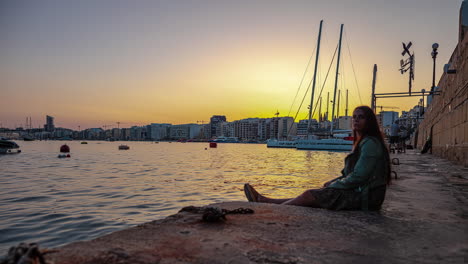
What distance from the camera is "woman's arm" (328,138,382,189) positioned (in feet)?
12.4

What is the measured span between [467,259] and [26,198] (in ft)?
34.7

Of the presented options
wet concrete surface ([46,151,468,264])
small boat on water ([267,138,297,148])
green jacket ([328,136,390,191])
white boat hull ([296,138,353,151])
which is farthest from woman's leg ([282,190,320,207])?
small boat on water ([267,138,297,148])

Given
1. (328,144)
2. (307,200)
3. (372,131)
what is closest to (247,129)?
(328,144)

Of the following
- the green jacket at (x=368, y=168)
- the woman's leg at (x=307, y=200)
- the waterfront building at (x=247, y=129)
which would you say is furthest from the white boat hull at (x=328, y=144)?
the waterfront building at (x=247, y=129)

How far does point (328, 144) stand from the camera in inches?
2181

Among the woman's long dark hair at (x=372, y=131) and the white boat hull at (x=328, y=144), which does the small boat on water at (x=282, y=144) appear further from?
the woman's long dark hair at (x=372, y=131)

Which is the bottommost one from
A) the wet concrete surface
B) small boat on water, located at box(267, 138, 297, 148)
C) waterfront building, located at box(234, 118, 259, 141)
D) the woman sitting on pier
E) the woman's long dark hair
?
small boat on water, located at box(267, 138, 297, 148)

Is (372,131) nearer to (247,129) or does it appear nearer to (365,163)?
(365,163)

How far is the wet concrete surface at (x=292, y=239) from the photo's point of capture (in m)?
2.31

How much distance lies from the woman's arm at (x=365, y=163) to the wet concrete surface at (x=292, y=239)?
440mm

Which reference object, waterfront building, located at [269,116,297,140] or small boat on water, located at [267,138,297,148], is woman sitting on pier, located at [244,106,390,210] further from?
waterfront building, located at [269,116,297,140]

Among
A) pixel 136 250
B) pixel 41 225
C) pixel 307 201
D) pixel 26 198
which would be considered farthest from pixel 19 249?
pixel 26 198

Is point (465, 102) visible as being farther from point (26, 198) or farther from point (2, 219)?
point (26, 198)

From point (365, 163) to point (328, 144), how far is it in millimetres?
53871
